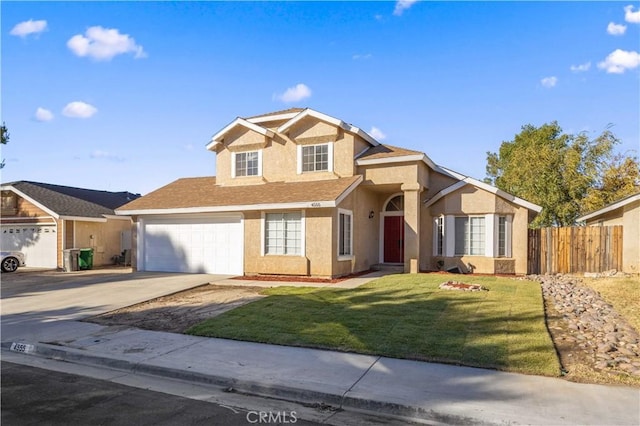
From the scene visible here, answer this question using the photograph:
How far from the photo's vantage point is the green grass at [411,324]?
7039 millimetres

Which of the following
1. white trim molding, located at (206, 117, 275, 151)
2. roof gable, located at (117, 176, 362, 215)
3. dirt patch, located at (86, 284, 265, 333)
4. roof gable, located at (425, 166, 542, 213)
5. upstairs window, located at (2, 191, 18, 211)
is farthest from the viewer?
upstairs window, located at (2, 191, 18, 211)

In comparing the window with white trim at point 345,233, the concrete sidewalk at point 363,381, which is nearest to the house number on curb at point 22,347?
the concrete sidewalk at point 363,381

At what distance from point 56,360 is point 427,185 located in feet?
48.6

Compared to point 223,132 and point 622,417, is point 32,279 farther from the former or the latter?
point 622,417

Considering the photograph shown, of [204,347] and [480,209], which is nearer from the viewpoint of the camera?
[204,347]

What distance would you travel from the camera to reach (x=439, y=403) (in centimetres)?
521

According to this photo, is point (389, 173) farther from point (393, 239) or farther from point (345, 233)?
point (393, 239)

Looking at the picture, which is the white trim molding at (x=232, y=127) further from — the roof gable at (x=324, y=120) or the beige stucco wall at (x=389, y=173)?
the beige stucco wall at (x=389, y=173)

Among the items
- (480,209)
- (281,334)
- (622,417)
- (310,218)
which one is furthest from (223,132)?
(622,417)

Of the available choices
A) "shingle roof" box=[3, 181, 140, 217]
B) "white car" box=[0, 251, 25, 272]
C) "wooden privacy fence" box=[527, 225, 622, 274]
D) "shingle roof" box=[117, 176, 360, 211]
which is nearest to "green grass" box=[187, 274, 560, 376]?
"shingle roof" box=[117, 176, 360, 211]

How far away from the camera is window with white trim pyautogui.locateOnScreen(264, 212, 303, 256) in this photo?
16.2 meters

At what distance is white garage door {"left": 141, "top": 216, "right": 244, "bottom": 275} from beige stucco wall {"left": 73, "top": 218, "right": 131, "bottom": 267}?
21.2ft

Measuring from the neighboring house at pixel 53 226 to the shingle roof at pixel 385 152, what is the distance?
596 inches

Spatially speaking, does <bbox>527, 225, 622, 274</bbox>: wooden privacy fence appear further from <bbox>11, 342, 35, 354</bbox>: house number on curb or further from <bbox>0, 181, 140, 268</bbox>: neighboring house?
<bbox>0, 181, 140, 268</bbox>: neighboring house
